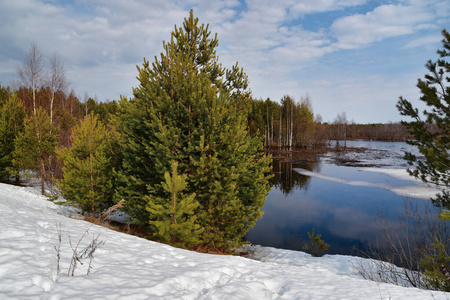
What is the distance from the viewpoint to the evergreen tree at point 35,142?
15.8 metres

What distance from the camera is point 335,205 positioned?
17375 millimetres

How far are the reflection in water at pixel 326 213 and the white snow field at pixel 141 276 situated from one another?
26.8 ft

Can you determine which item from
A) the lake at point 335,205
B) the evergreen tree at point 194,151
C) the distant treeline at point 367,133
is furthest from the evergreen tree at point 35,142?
the distant treeline at point 367,133

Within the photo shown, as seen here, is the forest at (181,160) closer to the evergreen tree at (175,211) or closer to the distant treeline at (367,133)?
the evergreen tree at (175,211)

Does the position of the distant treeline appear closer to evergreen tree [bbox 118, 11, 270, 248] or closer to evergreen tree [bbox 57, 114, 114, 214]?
evergreen tree [bbox 118, 11, 270, 248]

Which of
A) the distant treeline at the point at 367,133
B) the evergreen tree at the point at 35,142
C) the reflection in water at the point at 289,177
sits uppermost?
the distant treeline at the point at 367,133

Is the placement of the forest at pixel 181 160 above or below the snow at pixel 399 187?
above

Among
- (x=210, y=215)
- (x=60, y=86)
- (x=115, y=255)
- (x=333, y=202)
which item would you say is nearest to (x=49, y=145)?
(x=60, y=86)

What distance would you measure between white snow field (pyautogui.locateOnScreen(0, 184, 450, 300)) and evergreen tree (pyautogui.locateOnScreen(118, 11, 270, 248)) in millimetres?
2882

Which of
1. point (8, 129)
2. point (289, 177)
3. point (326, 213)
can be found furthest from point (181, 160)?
point (289, 177)

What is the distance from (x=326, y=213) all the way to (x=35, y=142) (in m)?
20.6

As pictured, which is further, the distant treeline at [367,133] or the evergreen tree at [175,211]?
the distant treeline at [367,133]

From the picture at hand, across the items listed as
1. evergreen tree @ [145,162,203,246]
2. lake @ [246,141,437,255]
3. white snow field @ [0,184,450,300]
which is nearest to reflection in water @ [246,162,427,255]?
lake @ [246,141,437,255]

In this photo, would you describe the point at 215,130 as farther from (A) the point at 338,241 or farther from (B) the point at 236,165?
(A) the point at 338,241
